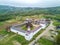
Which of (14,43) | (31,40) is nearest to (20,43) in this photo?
(14,43)

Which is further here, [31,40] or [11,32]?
[11,32]

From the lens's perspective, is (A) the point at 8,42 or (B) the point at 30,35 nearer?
(A) the point at 8,42

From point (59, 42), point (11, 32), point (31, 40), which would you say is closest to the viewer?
point (59, 42)

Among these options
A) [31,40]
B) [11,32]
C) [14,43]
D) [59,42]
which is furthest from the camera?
[11,32]

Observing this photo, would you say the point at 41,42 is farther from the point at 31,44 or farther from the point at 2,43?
the point at 2,43

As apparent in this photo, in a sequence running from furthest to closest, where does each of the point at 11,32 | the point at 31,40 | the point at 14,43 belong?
the point at 11,32 → the point at 31,40 → the point at 14,43

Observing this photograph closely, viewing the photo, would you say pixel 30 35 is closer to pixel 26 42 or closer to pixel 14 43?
pixel 26 42

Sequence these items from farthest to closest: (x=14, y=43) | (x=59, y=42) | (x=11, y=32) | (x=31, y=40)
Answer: (x=11, y=32), (x=31, y=40), (x=14, y=43), (x=59, y=42)

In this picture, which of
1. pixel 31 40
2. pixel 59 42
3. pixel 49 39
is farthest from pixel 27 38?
pixel 59 42

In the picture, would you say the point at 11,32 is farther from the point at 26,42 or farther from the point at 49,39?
the point at 49,39
